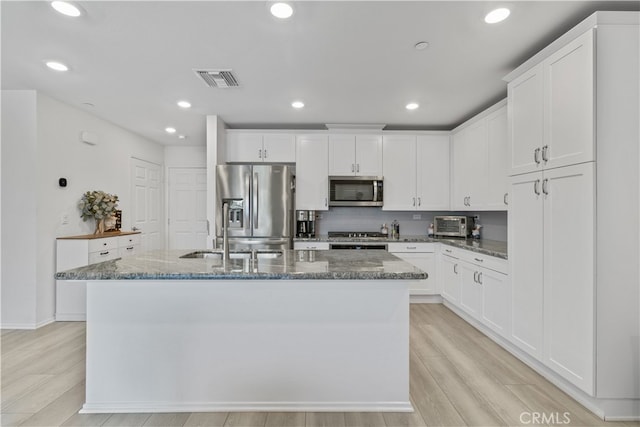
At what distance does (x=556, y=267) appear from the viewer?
6.69 feet

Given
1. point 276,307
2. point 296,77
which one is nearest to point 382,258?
point 276,307

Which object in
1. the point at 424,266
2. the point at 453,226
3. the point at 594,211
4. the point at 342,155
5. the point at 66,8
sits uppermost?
the point at 66,8

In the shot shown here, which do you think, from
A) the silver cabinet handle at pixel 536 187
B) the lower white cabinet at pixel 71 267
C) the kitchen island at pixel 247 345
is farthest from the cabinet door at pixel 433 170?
the lower white cabinet at pixel 71 267

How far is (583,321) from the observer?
6.07 ft

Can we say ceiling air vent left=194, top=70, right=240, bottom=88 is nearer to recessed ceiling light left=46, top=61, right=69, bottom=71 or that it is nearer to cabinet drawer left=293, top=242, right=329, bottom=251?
recessed ceiling light left=46, top=61, right=69, bottom=71

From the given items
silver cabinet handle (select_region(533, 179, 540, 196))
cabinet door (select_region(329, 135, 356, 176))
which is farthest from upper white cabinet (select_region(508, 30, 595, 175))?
cabinet door (select_region(329, 135, 356, 176))

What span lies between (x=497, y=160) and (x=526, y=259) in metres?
1.39

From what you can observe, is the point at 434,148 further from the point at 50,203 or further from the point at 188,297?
Result: the point at 50,203

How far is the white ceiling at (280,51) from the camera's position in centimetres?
188

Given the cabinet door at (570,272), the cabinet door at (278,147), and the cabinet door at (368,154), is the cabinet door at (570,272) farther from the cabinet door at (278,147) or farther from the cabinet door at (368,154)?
the cabinet door at (278,147)

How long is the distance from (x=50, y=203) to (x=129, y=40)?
2285 millimetres

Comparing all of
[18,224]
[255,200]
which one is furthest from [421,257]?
[18,224]

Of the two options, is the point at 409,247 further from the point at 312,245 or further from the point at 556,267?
the point at 556,267

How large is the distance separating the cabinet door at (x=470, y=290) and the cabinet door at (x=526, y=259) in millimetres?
581
